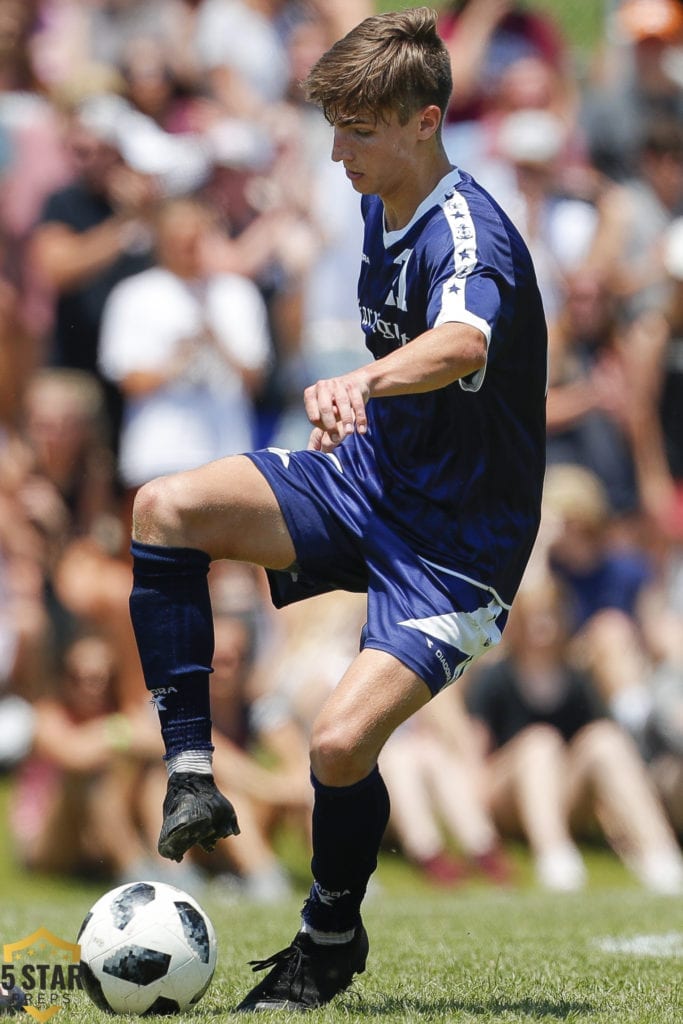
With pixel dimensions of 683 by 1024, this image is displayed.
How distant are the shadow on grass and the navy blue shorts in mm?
898

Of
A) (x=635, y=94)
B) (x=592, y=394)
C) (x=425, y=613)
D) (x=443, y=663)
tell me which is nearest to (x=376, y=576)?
(x=425, y=613)

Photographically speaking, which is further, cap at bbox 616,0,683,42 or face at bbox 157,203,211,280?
cap at bbox 616,0,683,42

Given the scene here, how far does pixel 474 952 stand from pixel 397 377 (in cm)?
248

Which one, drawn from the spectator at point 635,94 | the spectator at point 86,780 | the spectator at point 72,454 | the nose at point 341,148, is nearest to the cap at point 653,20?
the spectator at point 635,94

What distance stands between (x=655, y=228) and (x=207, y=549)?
787 centimetres

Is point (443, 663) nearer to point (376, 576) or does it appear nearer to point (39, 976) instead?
point (376, 576)

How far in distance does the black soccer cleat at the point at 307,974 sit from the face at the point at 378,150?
222 centimetres

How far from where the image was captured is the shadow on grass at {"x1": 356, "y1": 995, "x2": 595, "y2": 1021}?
434cm

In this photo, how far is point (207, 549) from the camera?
4.54 meters

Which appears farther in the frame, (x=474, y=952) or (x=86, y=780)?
(x=86, y=780)

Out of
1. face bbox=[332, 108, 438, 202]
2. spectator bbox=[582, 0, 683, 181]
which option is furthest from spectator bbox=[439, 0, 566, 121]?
face bbox=[332, 108, 438, 202]

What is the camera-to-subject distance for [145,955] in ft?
14.0

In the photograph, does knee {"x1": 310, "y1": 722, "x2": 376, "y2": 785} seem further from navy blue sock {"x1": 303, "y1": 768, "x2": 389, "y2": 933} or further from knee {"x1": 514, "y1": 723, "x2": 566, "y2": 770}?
knee {"x1": 514, "y1": 723, "x2": 566, "y2": 770}

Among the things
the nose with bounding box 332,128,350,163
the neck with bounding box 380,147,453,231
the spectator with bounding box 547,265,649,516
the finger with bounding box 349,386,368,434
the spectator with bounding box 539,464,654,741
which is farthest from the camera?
the spectator with bounding box 547,265,649,516
